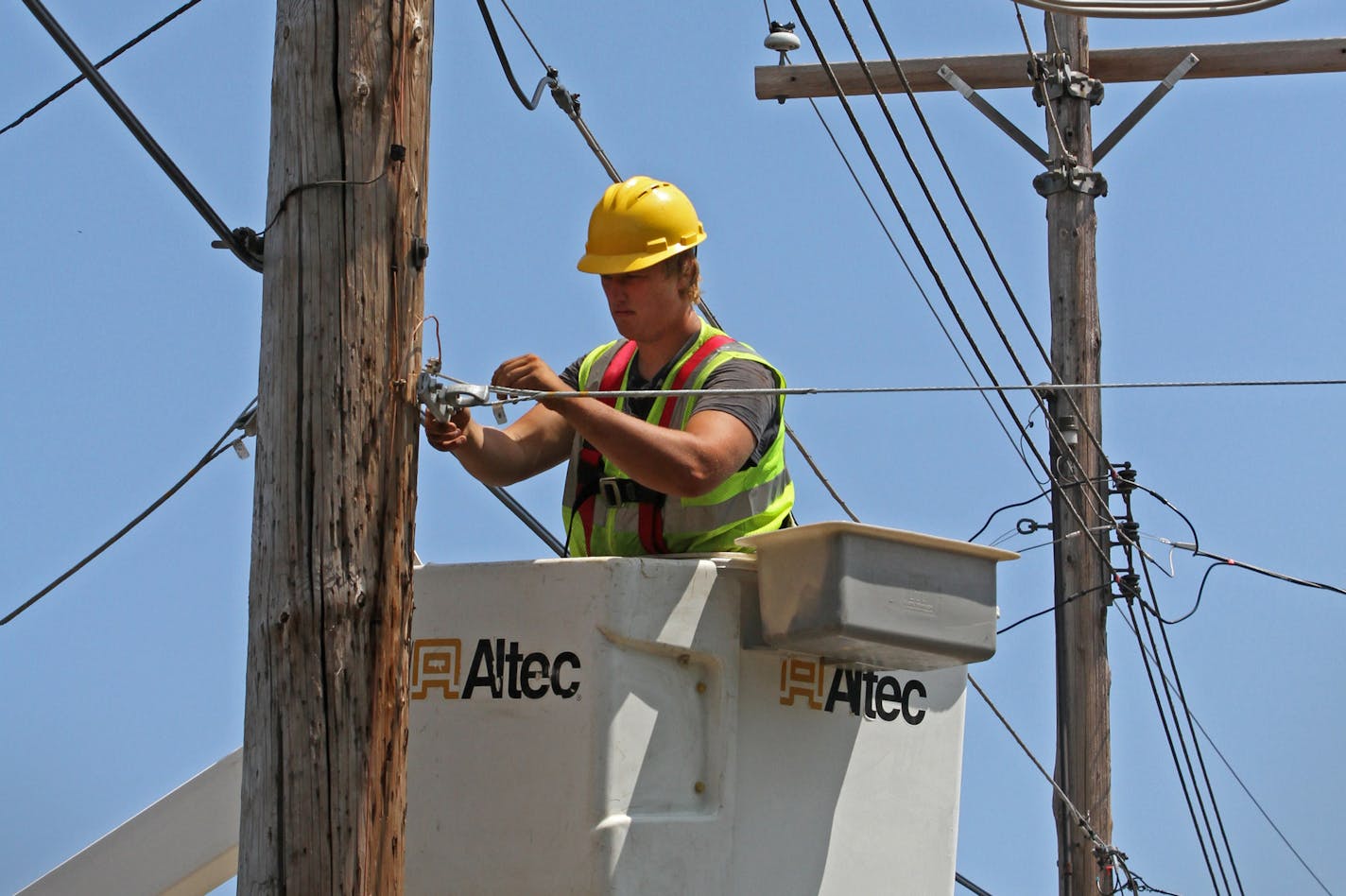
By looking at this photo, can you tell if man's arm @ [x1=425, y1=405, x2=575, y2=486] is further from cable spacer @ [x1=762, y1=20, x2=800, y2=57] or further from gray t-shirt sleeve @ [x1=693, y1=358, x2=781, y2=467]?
cable spacer @ [x1=762, y1=20, x2=800, y2=57]

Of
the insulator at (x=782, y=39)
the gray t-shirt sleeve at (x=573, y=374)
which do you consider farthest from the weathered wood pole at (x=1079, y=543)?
the gray t-shirt sleeve at (x=573, y=374)

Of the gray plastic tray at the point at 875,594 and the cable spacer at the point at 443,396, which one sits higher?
the cable spacer at the point at 443,396

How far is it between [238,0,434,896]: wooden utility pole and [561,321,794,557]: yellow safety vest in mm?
903

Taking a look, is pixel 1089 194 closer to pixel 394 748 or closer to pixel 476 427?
pixel 476 427

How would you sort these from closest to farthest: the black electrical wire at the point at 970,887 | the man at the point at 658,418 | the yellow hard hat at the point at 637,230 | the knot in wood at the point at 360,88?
the knot in wood at the point at 360,88 → the man at the point at 658,418 → the yellow hard hat at the point at 637,230 → the black electrical wire at the point at 970,887

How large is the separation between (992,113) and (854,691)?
694cm

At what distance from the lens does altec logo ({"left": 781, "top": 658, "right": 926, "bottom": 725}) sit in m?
5.07

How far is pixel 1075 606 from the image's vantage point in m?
11.4

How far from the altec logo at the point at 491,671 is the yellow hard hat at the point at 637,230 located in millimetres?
1042

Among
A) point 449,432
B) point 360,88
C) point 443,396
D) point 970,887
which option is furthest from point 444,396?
point 970,887

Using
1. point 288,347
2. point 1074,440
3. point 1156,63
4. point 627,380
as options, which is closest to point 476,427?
point 627,380

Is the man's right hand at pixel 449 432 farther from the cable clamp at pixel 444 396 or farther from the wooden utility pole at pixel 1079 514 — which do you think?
the wooden utility pole at pixel 1079 514

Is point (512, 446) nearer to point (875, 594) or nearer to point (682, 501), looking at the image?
point (682, 501)

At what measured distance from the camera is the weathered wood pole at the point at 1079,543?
1124 centimetres
